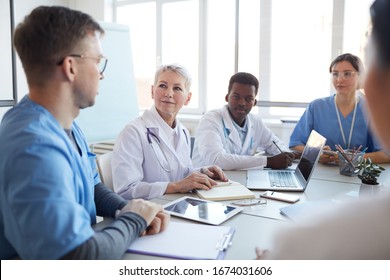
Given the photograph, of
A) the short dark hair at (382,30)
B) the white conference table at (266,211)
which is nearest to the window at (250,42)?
the white conference table at (266,211)

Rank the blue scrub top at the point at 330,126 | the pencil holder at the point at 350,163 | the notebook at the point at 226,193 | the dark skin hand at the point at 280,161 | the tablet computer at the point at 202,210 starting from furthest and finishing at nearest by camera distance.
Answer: the blue scrub top at the point at 330,126 → the dark skin hand at the point at 280,161 → the pencil holder at the point at 350,163 → the notebook at the point at 226,193 → the tablet computer at the point at 202,210

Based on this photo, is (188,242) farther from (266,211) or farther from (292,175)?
(292,175)

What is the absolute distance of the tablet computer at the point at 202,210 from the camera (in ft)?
4.04

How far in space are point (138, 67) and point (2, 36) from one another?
63.8 inches

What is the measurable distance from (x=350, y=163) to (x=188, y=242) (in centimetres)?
128

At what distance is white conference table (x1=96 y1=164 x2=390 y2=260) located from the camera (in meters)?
1.03

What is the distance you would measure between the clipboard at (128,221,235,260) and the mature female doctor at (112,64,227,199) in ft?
1.42

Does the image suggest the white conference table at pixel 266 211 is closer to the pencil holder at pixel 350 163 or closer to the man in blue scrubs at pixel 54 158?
the pencil holder at pixel 350 163

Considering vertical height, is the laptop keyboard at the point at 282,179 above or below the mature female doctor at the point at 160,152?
below

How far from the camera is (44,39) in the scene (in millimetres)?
968

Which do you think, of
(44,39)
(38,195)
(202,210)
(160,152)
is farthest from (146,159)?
(38,195)

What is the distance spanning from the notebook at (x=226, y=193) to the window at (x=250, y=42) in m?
2.49

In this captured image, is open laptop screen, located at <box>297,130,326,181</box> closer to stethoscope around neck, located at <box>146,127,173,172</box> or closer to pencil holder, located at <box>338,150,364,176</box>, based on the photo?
pencil holder, located at <box>338,150,364,176</box>

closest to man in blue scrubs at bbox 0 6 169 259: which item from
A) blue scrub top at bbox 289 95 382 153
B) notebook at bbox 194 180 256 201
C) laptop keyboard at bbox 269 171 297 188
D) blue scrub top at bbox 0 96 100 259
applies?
blue scrub top at bbox 0 96 100 259
